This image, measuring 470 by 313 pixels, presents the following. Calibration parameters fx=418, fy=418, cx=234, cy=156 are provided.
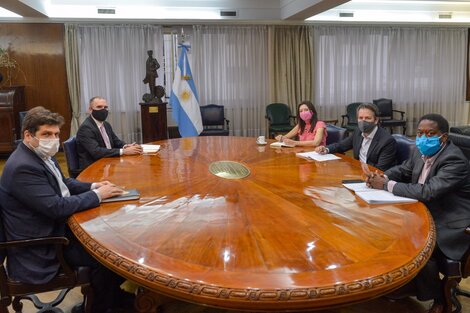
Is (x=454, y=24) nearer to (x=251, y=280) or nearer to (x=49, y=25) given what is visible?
(x=49, y=25)

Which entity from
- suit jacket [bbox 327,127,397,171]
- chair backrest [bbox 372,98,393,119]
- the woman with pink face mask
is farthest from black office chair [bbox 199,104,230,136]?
suit jacket [bbox 327,127,397,171]

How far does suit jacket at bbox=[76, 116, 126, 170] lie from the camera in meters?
3.43

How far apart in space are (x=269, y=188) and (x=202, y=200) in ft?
1.37

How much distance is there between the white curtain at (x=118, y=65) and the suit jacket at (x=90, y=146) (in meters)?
3.76

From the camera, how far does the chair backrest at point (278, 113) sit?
24.0 ft

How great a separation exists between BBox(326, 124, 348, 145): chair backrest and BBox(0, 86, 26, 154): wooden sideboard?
16.2 feet

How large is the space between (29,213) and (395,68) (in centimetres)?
776

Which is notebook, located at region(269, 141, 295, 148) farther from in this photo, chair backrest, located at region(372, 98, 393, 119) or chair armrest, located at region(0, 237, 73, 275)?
chair backrest, located at region(372, 98, 393, 119)

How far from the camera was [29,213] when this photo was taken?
1.91 meters

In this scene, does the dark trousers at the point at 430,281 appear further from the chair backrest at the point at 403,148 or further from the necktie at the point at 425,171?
the chair backrest at the point at 403,148

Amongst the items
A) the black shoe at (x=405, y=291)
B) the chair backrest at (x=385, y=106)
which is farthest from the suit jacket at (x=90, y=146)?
the chair backrest at (x=385, y=106)

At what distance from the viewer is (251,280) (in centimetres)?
126

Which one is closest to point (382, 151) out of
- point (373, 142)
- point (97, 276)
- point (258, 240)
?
point (373, 142)

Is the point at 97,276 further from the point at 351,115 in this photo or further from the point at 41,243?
the point at 351,115
